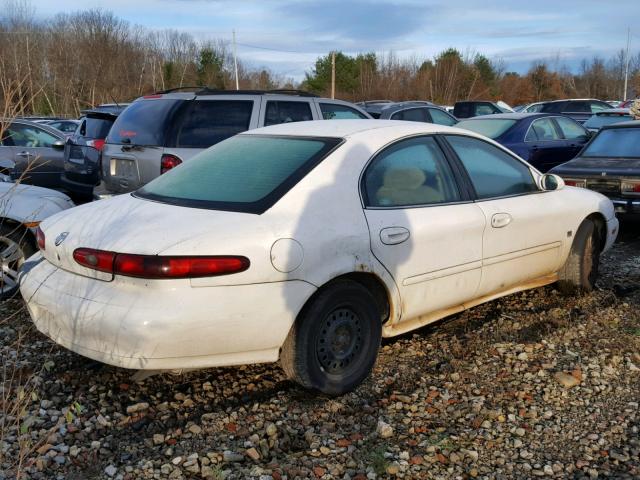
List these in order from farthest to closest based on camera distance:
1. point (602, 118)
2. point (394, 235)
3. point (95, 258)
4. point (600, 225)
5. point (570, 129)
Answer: point (602, 118) → point (570, 129) → point (600, 225) → point (394, 235) → point (95, 258)

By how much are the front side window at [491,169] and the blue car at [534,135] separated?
17.2 feet

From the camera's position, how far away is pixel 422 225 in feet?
13.3

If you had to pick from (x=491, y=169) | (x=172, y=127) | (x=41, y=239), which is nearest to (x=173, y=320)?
(x=41, y=239)

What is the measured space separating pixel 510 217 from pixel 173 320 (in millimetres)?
2623

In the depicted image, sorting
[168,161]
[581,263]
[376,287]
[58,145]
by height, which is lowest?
[581,263]

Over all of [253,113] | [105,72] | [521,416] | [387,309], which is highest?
[105,72]

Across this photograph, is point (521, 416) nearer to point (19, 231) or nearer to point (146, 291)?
point (146, 291)

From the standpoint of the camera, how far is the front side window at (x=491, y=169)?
4.64m

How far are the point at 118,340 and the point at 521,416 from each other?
2.16 metres

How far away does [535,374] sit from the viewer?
4.03 m

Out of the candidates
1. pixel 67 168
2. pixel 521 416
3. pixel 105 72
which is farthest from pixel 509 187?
pixel 105 72

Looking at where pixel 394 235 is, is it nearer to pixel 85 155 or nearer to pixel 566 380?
pixel 566 380

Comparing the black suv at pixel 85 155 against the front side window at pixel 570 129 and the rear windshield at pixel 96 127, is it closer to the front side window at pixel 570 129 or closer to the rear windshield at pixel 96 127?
the rear windshield at pixel 96 127

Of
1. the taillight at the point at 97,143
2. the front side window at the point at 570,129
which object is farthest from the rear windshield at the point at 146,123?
the front side window at the point at 570,129
